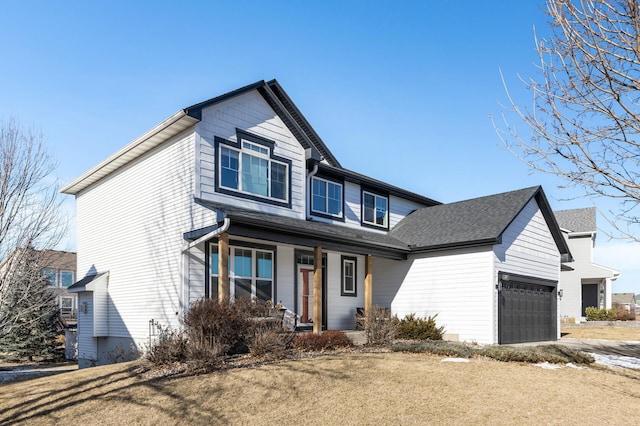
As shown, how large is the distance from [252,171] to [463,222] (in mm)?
8947

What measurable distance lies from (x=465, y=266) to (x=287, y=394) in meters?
10.9

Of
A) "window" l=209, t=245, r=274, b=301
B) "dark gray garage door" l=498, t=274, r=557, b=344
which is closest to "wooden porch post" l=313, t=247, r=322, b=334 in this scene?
"window" l=209, t=245, r=274, b=301

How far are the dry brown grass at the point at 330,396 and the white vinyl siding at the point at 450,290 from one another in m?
6.04

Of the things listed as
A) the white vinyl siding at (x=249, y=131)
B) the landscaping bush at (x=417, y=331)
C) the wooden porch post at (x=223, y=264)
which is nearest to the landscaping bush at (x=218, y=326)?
the wooden porch post at (x=223, y=264)

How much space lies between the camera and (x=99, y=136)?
52.9 feet

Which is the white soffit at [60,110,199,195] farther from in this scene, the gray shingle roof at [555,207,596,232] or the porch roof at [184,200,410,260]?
the gray shingle roof at [555,207,596,232]

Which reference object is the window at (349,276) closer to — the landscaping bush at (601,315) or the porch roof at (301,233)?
the porch roof at (301,233)

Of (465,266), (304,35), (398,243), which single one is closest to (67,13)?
(304,35)

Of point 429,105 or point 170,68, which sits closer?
point 170,68

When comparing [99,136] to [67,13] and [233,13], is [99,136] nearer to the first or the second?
[67,13]

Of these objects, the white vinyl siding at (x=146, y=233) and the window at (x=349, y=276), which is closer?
the white vinyl siding at (x=146, y=233)

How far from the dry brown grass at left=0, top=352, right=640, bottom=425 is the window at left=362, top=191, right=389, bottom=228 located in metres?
10.2

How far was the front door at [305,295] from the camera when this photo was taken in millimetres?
17500

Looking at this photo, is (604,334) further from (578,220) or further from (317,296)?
(317,296)
